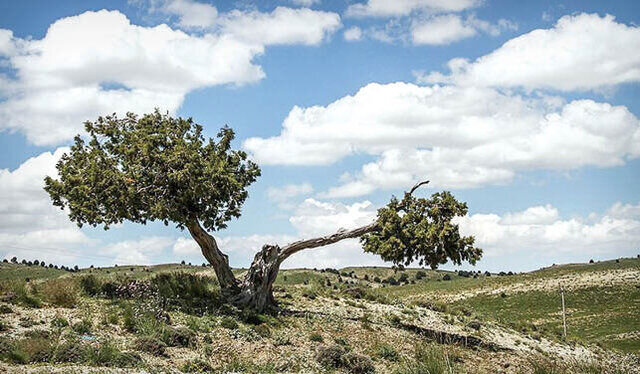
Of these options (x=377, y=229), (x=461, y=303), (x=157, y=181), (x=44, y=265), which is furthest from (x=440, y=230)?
(x=44, y=265)

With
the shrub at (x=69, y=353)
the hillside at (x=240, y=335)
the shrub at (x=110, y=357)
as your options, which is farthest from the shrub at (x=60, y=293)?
the shrub at (x=110, y=357)

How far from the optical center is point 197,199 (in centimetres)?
2683

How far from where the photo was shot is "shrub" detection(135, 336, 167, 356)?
18125 millimetres

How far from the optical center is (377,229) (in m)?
28.2

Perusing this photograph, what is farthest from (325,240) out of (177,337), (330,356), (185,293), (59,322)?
(59,322)

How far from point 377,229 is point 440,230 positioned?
129 inches

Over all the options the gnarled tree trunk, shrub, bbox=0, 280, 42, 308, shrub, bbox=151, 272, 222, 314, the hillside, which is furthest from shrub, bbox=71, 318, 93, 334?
the gnarled tree trunk

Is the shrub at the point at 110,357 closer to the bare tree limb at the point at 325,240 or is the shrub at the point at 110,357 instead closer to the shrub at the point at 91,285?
the shrub at the point at 91,285

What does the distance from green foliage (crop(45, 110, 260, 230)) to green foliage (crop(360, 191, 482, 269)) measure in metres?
7.18

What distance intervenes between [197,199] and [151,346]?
9.66 meters

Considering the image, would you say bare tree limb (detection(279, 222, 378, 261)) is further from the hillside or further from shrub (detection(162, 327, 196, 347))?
shrub (detection(162, 327, 196, 347))

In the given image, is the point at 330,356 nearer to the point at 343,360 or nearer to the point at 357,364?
the point at 343,360

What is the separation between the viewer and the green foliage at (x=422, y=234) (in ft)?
86.4

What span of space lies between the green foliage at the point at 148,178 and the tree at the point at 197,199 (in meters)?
0.05
